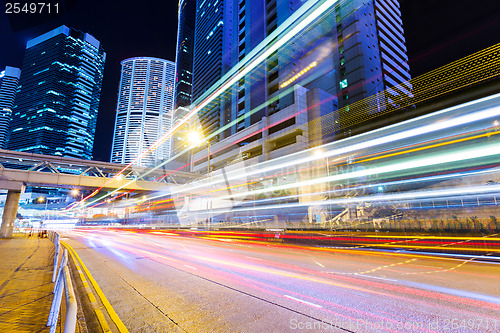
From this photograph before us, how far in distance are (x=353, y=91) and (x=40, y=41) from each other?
25672cm

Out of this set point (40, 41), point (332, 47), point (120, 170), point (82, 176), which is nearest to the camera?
point (82, 176)

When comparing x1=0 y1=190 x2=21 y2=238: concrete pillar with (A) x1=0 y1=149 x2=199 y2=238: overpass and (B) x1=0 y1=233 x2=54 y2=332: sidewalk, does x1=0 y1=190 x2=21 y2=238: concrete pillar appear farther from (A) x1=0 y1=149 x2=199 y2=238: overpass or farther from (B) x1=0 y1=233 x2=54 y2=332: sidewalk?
(B) x1=0 y1=233 x2=54 y2=332: sidewalk

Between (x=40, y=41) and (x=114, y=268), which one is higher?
(x=40, y=41)

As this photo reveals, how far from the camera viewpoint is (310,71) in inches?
2569

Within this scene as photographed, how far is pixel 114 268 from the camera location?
10.1m

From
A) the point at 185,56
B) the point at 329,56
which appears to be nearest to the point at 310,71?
the point at 329,56

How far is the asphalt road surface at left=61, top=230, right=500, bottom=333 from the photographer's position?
4.39 meters

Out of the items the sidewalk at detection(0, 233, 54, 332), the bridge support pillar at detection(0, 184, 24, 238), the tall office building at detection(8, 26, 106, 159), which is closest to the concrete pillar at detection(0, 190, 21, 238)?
the bridge support pillar at detection(0, 184, 24, 238)

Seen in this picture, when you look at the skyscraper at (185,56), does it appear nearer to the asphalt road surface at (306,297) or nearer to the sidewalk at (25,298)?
the sidewalk at (25,298)

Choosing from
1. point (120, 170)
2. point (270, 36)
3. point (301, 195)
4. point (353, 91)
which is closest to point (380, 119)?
point (353, 91)

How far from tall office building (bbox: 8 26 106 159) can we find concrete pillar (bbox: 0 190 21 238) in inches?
6712

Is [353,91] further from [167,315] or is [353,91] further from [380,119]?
[167,315]

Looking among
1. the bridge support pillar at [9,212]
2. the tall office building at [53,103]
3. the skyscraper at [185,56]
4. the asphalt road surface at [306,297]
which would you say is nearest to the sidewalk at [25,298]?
the asphalt road surface at [306,297]

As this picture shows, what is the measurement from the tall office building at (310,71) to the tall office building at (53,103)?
14893 centimetres
